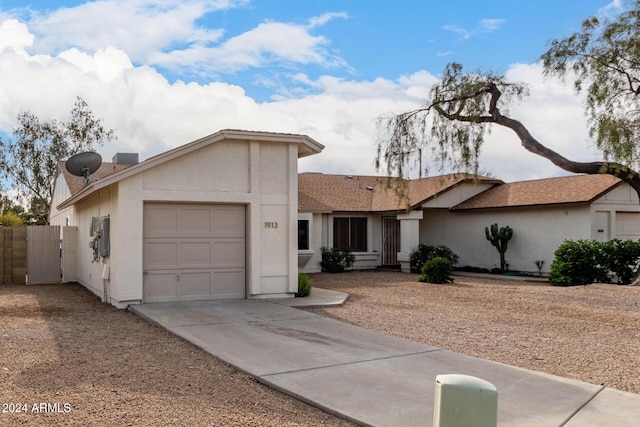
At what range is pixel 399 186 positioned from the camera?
2048 cm

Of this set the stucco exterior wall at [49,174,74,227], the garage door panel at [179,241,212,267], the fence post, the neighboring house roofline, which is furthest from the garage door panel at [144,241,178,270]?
the stucco exterior wall at [49,174,74,227]

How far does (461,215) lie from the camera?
24.5 metres

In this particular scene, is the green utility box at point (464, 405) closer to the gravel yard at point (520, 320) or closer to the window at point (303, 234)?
the gravel yard at point (520, 320)

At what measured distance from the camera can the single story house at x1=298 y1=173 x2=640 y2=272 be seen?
19.9 meters

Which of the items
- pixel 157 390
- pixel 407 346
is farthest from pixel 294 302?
pixel 157 390

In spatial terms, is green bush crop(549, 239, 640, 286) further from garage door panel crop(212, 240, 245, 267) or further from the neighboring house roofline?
garage door panel crop(212, 240, 245, 267)

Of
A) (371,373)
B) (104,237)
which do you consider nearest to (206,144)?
(104,237)

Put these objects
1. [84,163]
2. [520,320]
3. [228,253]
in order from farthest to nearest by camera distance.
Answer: [84,163]
[228,253]
[520,320]

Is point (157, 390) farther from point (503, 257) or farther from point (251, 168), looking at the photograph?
point (503, 257)

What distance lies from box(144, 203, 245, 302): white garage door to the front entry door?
12516mm

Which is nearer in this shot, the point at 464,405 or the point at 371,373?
the point at 464,405

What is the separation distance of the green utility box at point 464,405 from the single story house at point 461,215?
56.0 ft

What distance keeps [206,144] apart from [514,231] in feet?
47.0

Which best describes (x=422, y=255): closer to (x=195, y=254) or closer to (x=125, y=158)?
(x=195, y=254)
